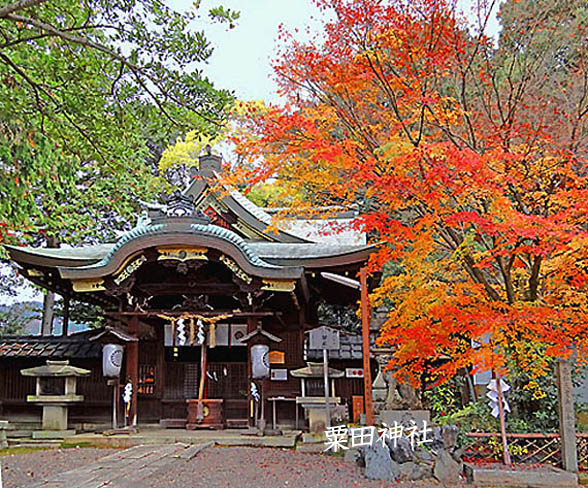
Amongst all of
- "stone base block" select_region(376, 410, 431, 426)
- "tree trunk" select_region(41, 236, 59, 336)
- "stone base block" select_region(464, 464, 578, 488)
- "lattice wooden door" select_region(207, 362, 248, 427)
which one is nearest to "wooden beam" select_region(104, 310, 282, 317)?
"lattice wooden door" select_region(207, 362, 248, 427)

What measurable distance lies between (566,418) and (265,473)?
4238mm

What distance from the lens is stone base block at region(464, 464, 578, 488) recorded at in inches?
295

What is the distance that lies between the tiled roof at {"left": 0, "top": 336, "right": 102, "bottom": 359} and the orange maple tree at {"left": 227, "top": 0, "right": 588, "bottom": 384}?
6440 millimetres

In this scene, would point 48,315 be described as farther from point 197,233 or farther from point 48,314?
point 197,233

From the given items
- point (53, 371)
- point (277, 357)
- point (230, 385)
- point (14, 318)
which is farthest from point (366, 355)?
point (14, 318)

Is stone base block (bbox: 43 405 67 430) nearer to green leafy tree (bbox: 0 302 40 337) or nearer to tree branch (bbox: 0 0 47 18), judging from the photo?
tree branch (bbox: 0 0 47 18)

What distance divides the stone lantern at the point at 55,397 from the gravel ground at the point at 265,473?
4.17 meters

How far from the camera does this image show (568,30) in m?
13.2

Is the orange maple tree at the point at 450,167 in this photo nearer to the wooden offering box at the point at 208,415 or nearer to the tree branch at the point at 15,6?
the wooden offering box at the point at 208,415

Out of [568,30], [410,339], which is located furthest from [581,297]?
[568,30]

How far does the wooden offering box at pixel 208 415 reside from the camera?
1262cm

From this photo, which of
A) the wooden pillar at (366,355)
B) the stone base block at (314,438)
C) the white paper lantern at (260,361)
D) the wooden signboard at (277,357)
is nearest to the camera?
the wooden pillar at (366,355)

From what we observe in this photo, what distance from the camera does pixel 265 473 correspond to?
8.05m

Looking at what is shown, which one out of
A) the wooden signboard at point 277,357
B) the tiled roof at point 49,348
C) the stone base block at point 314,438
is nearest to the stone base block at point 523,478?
the stone base block at point 314,438
